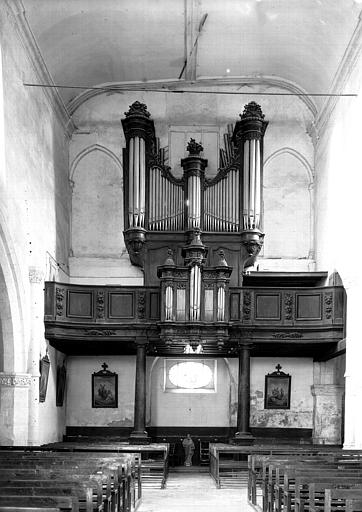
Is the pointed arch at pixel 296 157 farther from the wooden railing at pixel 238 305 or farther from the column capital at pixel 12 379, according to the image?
the column capital at pixel 12 379

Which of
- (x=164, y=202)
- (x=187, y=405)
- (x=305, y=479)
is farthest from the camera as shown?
(x=187, y=405)

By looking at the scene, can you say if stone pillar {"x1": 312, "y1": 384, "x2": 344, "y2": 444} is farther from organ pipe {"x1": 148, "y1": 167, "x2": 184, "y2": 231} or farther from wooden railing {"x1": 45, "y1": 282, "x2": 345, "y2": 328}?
organ pipe {"x1": 148, "y1": 167, "x2": 184, "y2": 231}

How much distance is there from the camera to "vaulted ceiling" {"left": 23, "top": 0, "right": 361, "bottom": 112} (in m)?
21.5

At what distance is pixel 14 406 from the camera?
20.5 metres

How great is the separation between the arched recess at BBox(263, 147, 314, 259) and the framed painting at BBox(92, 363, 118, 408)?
5.99 m

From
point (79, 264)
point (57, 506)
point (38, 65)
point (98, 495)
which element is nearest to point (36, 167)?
point (38, 65)

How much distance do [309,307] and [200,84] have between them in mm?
8329

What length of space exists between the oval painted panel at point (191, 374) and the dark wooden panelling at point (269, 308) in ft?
14.0

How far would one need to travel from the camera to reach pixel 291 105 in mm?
27859

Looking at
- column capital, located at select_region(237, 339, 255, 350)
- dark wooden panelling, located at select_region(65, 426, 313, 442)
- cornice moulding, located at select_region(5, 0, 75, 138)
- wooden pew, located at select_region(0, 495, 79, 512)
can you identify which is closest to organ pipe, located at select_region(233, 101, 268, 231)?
column capital, located at select_region(237, 339, 255, 350)

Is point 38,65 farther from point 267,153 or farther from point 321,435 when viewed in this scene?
point 321,435

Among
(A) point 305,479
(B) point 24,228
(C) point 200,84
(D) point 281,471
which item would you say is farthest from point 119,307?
(A) point 305,479

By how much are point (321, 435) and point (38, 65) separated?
13376 millimetres

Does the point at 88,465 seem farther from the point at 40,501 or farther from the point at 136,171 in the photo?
the point at 136,171
